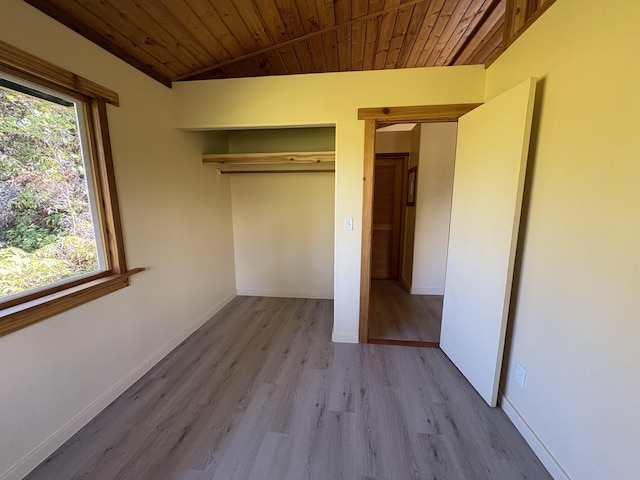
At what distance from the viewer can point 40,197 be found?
4.66 ft

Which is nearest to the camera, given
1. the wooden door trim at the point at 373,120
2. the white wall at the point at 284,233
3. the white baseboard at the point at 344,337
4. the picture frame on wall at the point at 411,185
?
the wooden door trim at the point at 373,120

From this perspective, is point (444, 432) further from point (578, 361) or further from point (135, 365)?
point (135, 365)

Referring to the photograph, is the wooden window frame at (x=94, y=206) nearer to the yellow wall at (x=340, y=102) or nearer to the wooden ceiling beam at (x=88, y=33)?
the wooden ceiling beam at (x=88, y=33)

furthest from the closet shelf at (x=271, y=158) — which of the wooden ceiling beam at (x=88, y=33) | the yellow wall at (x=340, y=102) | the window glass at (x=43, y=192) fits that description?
the window glass at (x=43, y=192)

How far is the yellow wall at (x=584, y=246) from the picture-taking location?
954mm

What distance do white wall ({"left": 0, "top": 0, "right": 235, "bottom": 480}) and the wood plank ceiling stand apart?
0.58ft

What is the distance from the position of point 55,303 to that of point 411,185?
3.88 meters

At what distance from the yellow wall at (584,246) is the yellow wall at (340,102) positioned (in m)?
0.65

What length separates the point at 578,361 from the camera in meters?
1.15

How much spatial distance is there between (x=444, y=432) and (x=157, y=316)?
2261mm

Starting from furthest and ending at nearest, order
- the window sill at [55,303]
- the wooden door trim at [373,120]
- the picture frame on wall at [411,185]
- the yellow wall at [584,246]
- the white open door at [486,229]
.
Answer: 1. the picture frame on wall at [411,185]
2. the wooden door trim at [373,120]
3. the white open door at [486,229]
4. the window sill at [55,303]
5. the yellow wall at [584,246]

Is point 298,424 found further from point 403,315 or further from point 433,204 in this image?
point 433,204

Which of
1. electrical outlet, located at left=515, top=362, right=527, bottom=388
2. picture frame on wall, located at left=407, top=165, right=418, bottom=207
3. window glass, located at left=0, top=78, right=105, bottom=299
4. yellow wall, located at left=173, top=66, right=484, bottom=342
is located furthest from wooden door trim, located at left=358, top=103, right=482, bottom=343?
window glass, located at left=0, top=78, right=105, bottom=299

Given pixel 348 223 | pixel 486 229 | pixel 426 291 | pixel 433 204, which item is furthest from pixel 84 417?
pixel 433 204
